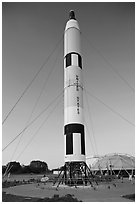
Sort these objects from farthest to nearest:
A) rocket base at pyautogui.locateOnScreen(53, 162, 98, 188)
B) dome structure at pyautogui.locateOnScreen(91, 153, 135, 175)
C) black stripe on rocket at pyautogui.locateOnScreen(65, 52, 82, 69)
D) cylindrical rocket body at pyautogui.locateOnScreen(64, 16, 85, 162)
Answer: dome structure at pyautogui.locateOnScreen(91, 153, 135, 175) < black stripe on rocket at pyautogui.locateOnScreen(65, 52, 82, 69) < cylindrical rocket body at pyautogui.locateOnScreen(64, 16, 85, 162) < rocket base at pyautogui.locateOnScreen(53, 162, 98, 188)

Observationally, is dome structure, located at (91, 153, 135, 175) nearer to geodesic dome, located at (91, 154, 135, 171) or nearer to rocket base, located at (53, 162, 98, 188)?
geodesic dome, located at (91, 154, 135, 171)

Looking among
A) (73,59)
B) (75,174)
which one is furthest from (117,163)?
(73,59)

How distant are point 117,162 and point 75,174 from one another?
2190cm

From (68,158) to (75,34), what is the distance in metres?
11.7

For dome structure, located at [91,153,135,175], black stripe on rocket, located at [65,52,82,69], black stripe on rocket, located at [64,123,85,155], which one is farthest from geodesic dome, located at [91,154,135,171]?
black stripe on rocket, located at [65,52,82,69]

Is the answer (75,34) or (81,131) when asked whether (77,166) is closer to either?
(81,131)

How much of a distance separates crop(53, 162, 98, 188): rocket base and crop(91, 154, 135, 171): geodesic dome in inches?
710

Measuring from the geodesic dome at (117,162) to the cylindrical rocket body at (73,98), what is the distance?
19360 mm

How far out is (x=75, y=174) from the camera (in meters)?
18.3

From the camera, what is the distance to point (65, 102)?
1888 centimetres

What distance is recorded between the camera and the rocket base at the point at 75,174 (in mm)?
16891

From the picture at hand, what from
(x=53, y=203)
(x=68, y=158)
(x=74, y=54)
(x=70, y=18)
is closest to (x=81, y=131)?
(x=68, y=158)

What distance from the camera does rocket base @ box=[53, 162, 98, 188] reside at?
55.4ft

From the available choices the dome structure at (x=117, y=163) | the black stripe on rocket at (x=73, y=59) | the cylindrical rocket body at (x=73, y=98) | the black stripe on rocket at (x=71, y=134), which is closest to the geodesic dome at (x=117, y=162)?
the dome structure at (x=117, y=163)
